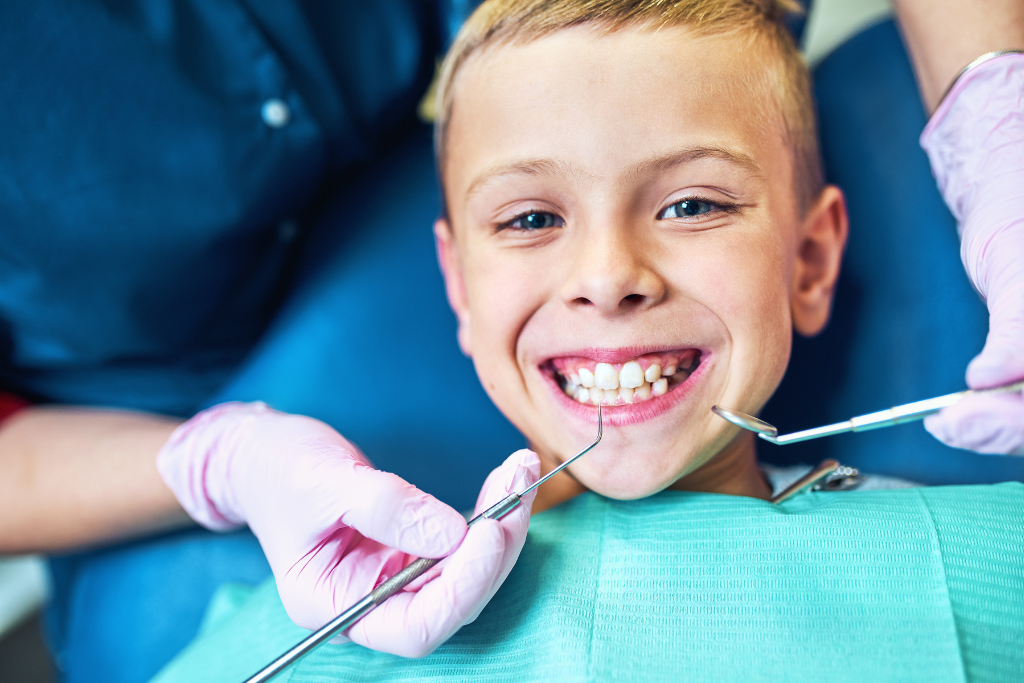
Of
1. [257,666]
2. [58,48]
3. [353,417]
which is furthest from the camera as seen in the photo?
[353,417]

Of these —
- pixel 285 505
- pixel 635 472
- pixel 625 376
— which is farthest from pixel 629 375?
pixel 285 505

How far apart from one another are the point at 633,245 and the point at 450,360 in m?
0.59

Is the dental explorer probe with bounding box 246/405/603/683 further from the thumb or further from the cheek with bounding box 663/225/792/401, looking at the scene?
the cheek with bounding box 663/225/792/401

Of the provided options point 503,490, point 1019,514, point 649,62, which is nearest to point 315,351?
point 503,490

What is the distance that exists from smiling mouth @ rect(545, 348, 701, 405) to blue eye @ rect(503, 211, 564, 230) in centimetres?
18

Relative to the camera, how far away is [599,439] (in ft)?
2.85

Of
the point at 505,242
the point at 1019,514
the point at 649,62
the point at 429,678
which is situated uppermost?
the point at 649,62

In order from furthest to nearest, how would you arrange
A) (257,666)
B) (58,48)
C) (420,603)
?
(58,48) → (257,666) → (420,603)

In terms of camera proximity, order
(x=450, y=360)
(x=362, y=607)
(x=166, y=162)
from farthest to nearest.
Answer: (x=450, y=360) → (x=166, y=162) → (x=362, y=607)

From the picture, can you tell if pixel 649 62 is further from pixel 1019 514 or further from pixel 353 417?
pixel 353 417

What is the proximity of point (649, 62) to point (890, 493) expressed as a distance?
0.61 metres

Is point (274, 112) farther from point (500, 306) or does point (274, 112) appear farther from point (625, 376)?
point (625, 376)

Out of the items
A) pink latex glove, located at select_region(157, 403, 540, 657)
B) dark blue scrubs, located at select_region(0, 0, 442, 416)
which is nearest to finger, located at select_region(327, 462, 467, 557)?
pink latex glove, located at select_region(157, 403, 540, 657)

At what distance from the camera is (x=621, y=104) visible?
33.6 inches
